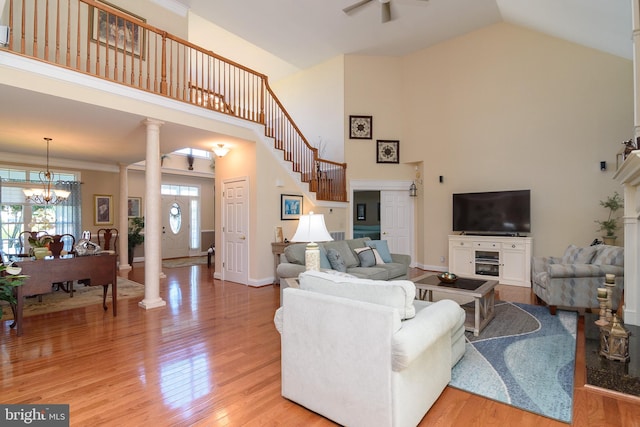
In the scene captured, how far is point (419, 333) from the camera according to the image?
1.70 meters

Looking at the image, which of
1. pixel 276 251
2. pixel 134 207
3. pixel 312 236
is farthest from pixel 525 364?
pixel 134 207

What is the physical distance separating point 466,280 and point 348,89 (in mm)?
5544

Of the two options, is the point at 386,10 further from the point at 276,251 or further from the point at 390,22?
the point at 276,251

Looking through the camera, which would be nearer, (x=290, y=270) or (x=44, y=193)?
(x=290, y=270)

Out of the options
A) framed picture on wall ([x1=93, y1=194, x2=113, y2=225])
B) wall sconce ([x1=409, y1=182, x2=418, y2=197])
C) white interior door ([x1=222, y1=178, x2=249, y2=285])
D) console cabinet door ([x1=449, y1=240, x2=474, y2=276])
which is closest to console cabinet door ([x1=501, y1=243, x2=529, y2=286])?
console cabinet door ([x1=449, y1=240, x2=474, y2=276])

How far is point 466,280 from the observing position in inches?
158

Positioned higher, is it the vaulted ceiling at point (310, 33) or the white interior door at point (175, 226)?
the vaulted ceiling at point (310, 33)

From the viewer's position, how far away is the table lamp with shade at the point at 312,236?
10.0 ft

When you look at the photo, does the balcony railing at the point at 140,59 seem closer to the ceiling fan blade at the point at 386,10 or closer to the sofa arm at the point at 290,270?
the ceiling fan blade at the point at 386,10

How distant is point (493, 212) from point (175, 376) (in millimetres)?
6034

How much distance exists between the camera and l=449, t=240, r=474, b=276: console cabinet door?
20.5ft

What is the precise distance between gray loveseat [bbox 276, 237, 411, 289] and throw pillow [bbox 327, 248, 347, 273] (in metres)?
0.05

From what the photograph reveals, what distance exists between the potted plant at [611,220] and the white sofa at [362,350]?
4.79 m

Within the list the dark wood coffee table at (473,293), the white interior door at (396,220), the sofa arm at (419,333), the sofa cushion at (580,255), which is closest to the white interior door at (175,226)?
the white interior door at (396,220)
